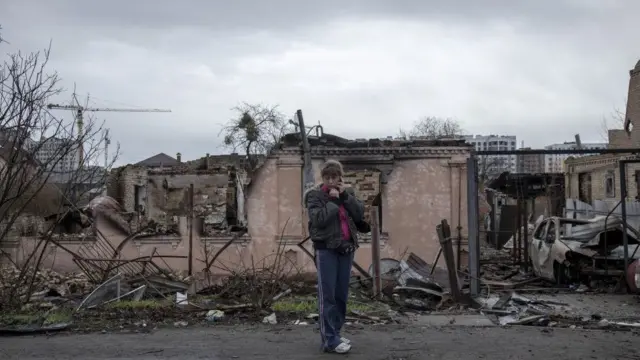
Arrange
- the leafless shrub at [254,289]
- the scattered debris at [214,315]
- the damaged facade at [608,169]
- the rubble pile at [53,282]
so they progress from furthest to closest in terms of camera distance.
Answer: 1. the damaged facade at [608,169]
2. the rubble pile at [53,282]
3. the leafless shrub at [254,289]
4. the scattered debris at [214,315]

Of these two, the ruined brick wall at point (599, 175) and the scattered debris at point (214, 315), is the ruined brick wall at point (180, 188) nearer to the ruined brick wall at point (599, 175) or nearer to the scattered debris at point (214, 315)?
the scattered debris at point (214, 315)

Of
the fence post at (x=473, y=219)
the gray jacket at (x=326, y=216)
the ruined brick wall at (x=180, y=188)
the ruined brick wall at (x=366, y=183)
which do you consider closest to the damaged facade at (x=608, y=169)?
the ruined brick wall at (x=180, y=188)

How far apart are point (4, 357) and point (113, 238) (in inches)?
401

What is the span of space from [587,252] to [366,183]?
16.6ft

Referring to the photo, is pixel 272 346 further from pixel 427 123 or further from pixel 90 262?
pixel 427 123

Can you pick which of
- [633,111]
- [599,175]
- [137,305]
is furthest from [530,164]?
[137,305]

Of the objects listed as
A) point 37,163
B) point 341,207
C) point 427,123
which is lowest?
point 341,207

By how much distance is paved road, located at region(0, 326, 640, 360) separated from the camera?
5.75m

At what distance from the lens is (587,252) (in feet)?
40.9

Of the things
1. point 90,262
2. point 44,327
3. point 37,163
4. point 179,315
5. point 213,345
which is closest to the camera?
point 213,345

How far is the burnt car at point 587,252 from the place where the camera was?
40.2 ft

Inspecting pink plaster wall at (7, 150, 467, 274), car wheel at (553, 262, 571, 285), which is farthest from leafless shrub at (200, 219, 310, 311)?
car wheel at (553, 262, 571, 285)

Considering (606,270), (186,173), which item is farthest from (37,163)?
(186,173)

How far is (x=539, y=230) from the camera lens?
1496cm
